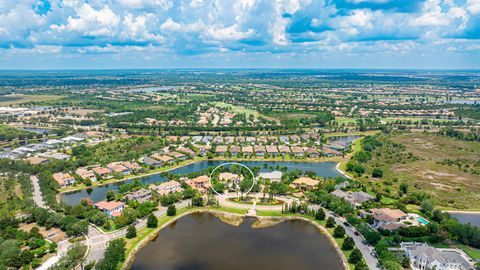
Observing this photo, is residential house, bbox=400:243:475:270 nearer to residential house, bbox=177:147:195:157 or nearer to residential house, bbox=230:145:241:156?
residential house, bbox=230:145:241:156

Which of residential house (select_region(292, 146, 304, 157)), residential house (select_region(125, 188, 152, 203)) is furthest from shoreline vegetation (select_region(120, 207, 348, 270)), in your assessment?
residential house (select_region(292, 146, 304, 157))

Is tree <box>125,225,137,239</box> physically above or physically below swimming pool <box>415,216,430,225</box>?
above

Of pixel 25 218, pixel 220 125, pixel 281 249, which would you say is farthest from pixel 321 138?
pixel 25 218

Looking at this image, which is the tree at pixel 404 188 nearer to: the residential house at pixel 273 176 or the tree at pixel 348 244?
the residential house at pixel 273 176

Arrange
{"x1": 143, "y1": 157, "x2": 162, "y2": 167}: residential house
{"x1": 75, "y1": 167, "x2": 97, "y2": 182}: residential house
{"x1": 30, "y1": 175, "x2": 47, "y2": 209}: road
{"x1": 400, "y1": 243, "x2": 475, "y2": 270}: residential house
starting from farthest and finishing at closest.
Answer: {"x1": 143, "y1": 157, "x2": 162, "y2": 167}: residential house → {"x1": 75, "y1": 167, "x2": 97, "y2": 182}: residential house → {"x1": 30, "y1": 175, "x2": 47, "y2": 209}: road → {"x1": 400, "y1": 243, "x2": 475, "y2": 270}: residential house

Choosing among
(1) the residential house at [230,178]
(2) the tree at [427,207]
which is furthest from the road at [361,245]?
(1) the residential house at [230,178]

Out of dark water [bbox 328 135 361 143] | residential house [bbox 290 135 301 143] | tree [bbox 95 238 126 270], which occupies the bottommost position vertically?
dark water [bbox 328 135 361 143]
